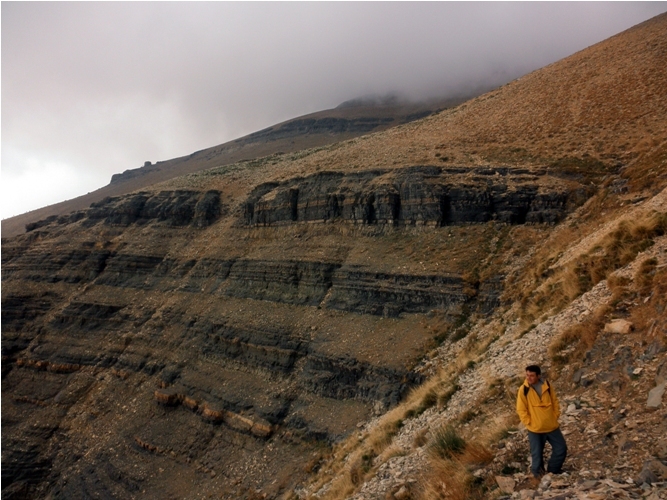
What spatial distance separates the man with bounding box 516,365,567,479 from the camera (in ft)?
22.6

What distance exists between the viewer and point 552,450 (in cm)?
702

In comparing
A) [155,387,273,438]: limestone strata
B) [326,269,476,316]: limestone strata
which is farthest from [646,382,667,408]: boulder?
[155,387,273,438]: limestone strata

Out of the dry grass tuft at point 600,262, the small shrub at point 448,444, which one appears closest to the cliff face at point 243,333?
the dry grass tuft at point 600,262

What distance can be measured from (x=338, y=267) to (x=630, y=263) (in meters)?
18.4

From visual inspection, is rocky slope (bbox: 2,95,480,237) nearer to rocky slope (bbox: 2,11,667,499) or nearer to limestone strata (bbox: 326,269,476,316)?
rocky slope (bbox: 2,11,667,499)

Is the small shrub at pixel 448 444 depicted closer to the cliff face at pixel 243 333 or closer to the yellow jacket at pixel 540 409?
the yellow jacket at pixel 540 409

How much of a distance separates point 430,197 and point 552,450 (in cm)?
2315

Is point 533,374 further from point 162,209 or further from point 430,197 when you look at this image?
point 162,209

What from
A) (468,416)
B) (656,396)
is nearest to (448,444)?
(468,416)

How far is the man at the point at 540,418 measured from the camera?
6.88 meters

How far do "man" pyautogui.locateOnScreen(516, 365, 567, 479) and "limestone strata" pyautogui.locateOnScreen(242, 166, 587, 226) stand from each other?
21.1 meters

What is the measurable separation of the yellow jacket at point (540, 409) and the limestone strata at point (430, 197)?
21110 mm

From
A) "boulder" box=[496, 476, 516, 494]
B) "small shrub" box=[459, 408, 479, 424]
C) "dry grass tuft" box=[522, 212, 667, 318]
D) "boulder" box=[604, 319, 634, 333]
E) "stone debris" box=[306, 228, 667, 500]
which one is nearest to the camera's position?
"stone debris" box=[306, 228, 667, 500]

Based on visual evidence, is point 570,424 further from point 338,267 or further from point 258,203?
point 258,203
